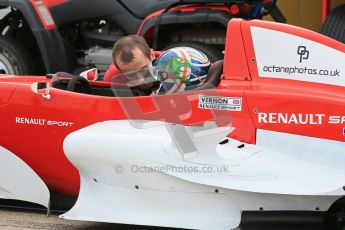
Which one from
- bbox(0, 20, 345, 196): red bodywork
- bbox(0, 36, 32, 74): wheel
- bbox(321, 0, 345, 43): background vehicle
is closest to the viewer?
bbox(0, 20, 345, 196): red bodywork

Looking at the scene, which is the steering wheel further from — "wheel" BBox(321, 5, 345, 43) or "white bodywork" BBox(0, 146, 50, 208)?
"wheel" BBox(321, 5, 345, 43)

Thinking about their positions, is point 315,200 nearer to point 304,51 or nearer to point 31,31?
point 304,51

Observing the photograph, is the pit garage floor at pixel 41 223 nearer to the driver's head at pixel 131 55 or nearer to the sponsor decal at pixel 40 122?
the sponsor decal at pixel 40 122

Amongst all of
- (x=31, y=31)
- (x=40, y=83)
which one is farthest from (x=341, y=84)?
(x=31, y=31)

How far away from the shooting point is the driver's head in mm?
4980

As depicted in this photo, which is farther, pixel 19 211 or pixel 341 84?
pixel 19 211

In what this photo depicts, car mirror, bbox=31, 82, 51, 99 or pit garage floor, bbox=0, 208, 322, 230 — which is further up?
car mirror, bbox=31, 82, 51, 99

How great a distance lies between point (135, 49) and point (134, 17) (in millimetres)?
2818

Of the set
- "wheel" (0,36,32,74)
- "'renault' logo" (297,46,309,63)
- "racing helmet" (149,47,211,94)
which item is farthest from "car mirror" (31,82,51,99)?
"wheel" (0,36,32,74)

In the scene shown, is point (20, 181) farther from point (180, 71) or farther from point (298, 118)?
point (298, 118)

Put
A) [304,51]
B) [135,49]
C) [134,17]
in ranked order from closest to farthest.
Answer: [304,51] → [135,49] → [134,17]

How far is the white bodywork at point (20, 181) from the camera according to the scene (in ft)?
16.3

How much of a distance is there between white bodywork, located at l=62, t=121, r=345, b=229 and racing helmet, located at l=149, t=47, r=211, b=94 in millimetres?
285

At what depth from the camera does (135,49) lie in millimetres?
4996
